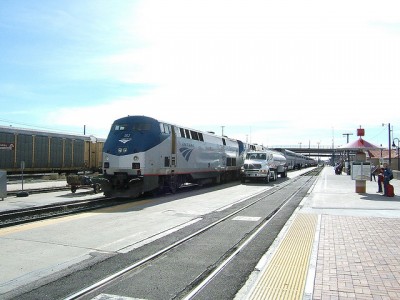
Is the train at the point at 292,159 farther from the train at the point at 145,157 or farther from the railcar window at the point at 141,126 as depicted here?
the railcar window at the point at 141,126

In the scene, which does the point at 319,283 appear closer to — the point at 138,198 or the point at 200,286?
the point at 200,286

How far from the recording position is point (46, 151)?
2912 cm

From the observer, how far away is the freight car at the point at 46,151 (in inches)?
1038

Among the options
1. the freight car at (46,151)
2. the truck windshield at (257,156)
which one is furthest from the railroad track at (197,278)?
the truck windshield at (257,156)

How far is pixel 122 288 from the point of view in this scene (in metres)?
5.39

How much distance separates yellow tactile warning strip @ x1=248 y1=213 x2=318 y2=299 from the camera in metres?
5.19

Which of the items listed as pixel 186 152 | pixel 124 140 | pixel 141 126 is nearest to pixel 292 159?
pixel 186 152

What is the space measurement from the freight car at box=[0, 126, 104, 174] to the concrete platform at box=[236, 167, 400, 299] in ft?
67.4

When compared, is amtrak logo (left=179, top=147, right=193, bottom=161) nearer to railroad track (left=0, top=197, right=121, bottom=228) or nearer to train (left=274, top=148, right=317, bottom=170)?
railroad track (left=0, top=197, right=121, bottom=228)

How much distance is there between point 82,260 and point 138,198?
428 inches

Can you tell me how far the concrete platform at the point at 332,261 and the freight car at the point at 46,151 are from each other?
20.5 meters

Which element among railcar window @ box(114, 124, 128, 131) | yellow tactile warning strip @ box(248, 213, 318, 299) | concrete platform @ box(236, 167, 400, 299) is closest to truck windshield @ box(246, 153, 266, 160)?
railcar window @ box(114, 124, 128, 131)

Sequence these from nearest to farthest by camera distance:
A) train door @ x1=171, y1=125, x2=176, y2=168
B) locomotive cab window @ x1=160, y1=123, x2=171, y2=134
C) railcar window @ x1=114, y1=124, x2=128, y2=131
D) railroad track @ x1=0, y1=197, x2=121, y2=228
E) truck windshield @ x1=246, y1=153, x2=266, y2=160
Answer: railroad track @ x1=0, y1=197, x2=121, y2=228, railcar window @ x1=114, y1=124, x2=128, y2=131, locomotive cab window @ x1=160, y1=123, x2=171, y2=134, train door @ x1=171, y1=125, x2=176, y2=168, truck windshield @ x1=246, y1=153, x2=266, y2=160

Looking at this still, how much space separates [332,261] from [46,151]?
87.1 feet
